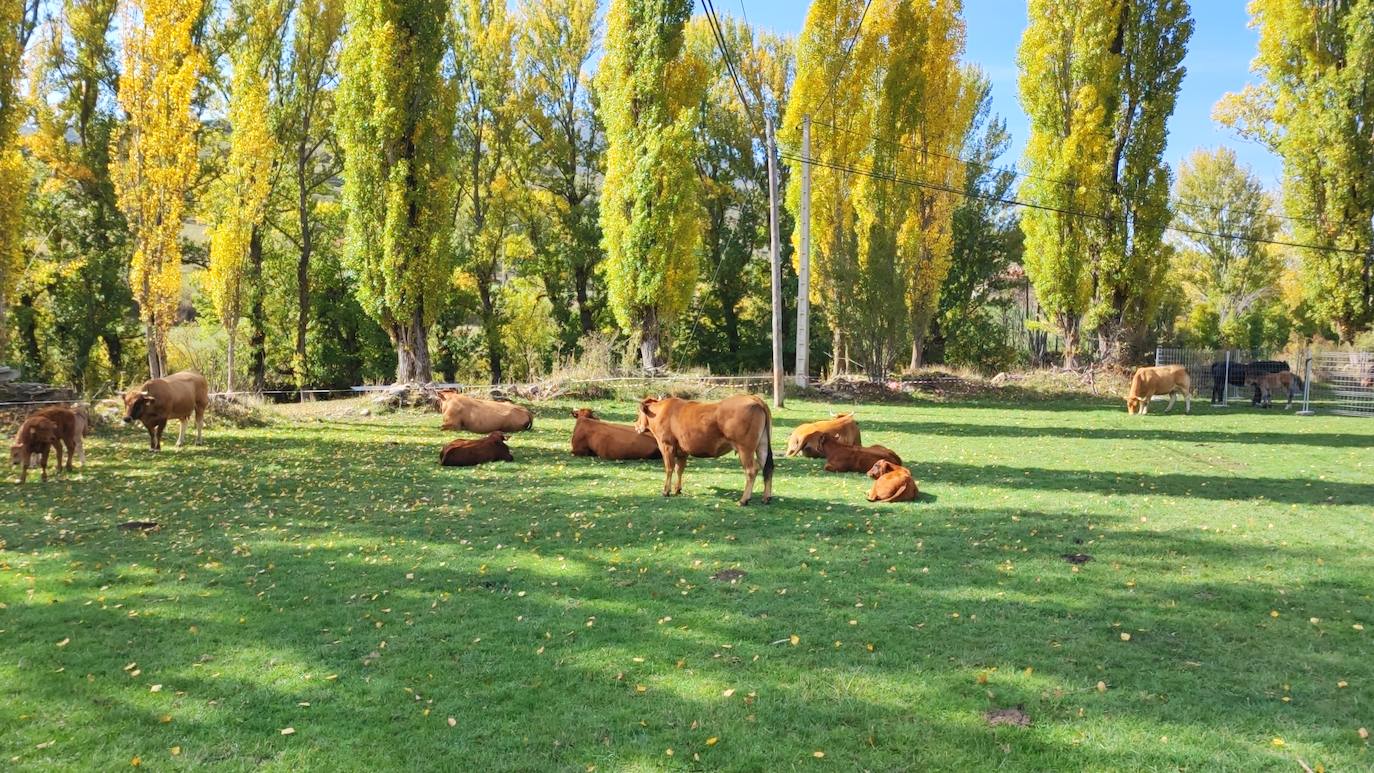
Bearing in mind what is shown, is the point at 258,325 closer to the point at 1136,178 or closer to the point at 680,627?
the point at 680,627

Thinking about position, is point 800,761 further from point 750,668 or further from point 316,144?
point 316,144

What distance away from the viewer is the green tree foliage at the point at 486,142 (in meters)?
31.1

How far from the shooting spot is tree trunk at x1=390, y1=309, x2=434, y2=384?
20.3 m

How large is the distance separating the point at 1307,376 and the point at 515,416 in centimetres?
2135

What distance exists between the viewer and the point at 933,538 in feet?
23.1

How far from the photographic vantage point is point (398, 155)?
19.6 meters

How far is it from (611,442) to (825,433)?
336 centimetres

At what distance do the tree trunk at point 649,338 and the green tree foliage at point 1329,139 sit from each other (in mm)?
22804

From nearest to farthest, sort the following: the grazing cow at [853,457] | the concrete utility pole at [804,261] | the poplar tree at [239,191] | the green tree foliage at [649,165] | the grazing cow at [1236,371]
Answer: the grazing cow at [853,457] < the concrete utility pole at [804,261] < the poplar tree at [239,191] < the green tree foliage at [649,165] < the grazing cow at [1236,371]

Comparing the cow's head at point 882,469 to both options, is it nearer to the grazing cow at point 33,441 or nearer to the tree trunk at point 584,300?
the grazing cow at point 33,441

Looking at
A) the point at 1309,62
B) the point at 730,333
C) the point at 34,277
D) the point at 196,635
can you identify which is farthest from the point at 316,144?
the point at 1309,62

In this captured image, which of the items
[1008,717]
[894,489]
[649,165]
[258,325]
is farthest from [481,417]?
[258,325]

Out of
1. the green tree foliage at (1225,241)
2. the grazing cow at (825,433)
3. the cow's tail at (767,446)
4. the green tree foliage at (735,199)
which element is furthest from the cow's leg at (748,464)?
the green tree foliage at (1225,241)

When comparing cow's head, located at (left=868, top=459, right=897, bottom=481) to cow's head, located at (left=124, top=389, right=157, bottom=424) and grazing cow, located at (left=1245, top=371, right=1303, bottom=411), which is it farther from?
grazing cow, located at (left=1245, top=371, right=1303, bottom=411)
